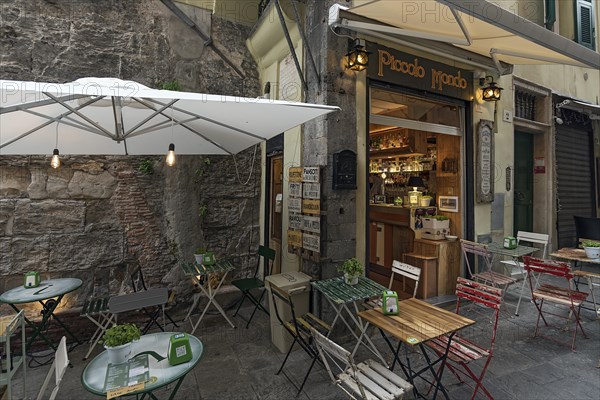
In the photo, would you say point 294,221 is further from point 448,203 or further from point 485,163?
point 485,163

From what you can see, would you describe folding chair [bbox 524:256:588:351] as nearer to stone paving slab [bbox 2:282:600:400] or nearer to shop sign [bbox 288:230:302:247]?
stone paving slab [bbox 2:282:600:400]

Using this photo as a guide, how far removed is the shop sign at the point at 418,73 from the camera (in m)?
4.16

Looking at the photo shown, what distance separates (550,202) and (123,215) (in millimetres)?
8283

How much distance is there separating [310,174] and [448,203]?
3000mm

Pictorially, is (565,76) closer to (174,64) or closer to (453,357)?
(453,357)

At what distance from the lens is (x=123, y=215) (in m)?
4.42

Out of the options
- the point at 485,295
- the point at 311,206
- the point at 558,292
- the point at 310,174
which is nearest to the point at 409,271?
the point at 485,295

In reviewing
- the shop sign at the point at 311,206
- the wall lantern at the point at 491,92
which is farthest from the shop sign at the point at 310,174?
the wall lantern at the point at 491,92

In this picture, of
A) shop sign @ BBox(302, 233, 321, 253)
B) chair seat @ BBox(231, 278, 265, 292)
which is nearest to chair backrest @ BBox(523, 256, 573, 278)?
shop sign @ BBox(302, 233, 321, 253)

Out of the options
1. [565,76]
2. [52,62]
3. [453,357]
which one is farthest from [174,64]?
[565,76]

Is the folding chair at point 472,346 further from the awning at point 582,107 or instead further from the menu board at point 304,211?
the awning at point 582,107

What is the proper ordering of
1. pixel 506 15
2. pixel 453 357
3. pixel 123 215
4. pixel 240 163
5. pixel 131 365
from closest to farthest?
pixel 131 365 < pixel 453 357 < pixel 506 15 < pixel 123 215 < pixel 240 163

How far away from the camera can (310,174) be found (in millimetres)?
3936

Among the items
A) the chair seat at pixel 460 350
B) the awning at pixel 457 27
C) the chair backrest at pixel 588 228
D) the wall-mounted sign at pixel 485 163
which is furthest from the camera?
the chair backrest at pixel 588 228
